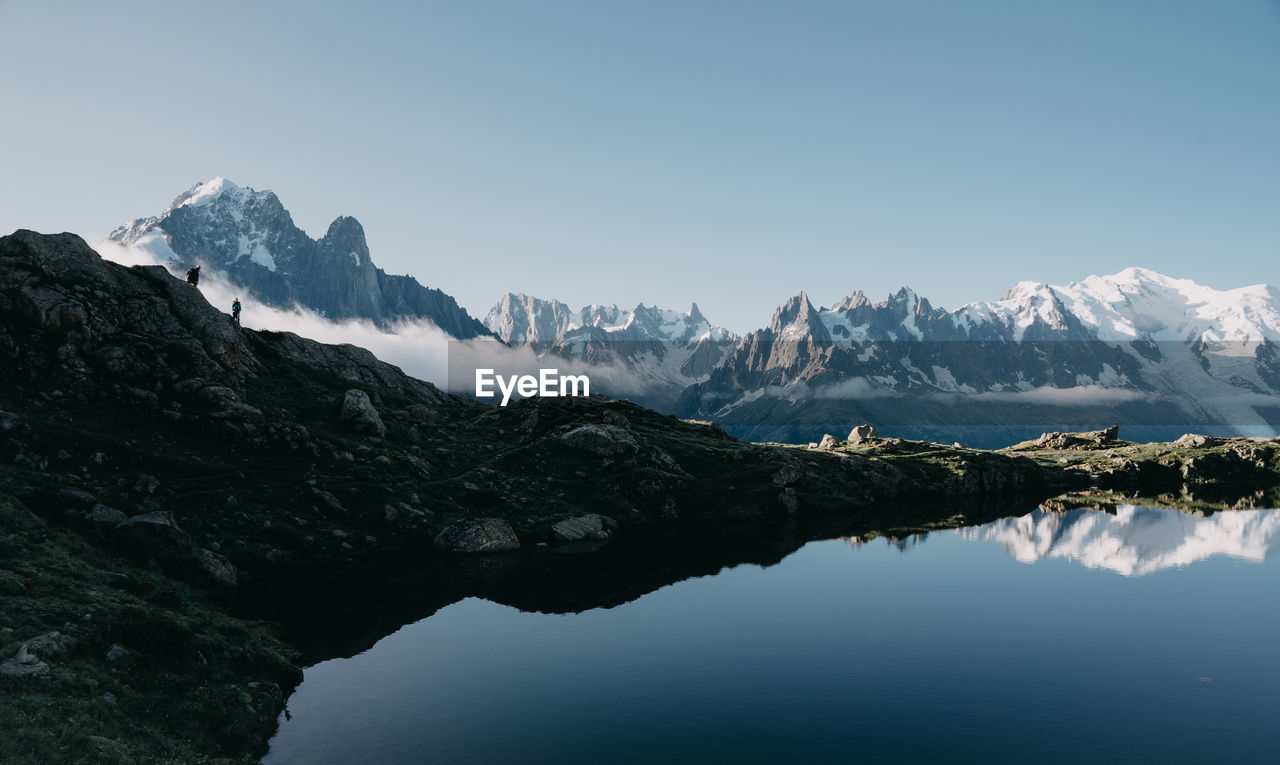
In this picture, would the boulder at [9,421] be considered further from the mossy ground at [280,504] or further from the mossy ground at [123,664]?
the mossy ground at [123,664]

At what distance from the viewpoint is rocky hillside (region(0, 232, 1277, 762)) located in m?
35.0

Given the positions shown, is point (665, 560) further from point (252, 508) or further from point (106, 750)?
point (106, 750)

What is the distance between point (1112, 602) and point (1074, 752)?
39.2m

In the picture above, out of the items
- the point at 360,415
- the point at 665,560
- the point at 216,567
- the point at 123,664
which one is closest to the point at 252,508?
the point at 216,567

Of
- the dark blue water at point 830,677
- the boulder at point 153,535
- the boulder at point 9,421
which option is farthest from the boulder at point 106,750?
the boulder at point 9,421

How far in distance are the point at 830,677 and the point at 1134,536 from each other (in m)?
86.2

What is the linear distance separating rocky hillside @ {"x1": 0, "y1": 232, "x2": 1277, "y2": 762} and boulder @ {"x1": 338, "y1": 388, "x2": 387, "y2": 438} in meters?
0.27

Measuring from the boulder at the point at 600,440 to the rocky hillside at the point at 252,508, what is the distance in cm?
41

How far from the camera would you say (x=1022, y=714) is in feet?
A: 131

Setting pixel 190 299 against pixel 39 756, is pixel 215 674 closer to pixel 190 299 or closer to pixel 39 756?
pixel 39 756

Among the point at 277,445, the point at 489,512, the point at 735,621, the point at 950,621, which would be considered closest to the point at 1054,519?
the point at 950,621

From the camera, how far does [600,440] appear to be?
11200 cm

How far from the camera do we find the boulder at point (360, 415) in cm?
9325

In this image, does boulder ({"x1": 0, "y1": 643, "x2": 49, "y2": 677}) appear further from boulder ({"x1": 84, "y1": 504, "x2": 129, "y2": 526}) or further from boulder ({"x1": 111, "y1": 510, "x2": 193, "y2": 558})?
boulder ({"x1": 84, "y1": 504, "x2": 129, "y2": 526})
